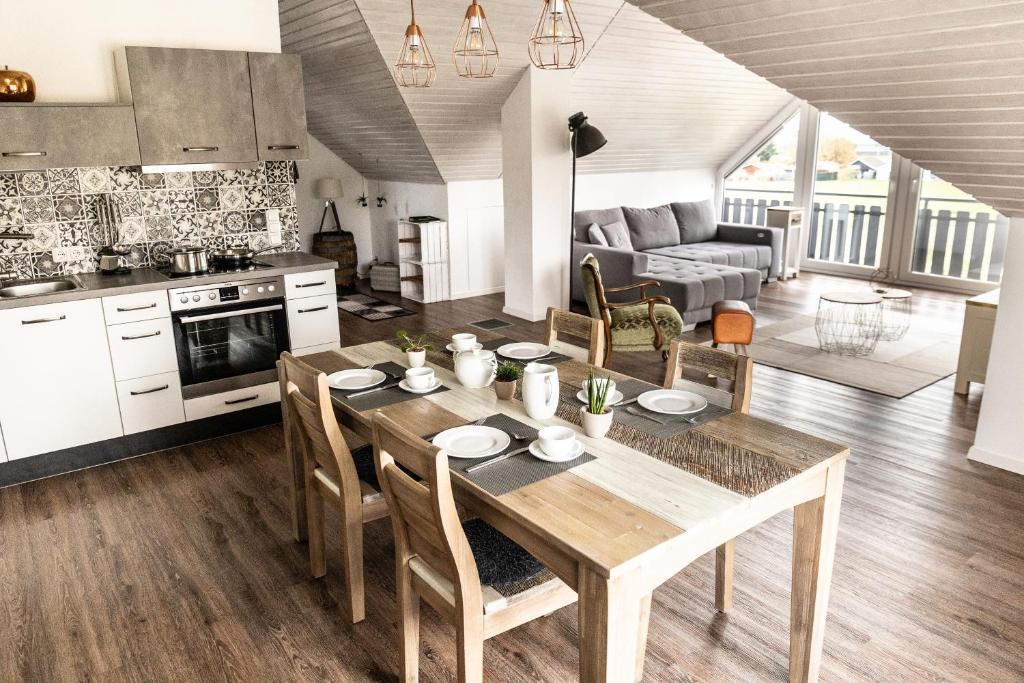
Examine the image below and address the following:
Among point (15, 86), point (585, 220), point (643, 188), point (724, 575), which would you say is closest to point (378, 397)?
point (724, 575)

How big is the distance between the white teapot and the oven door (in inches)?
76.6

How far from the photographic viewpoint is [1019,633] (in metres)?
2.41

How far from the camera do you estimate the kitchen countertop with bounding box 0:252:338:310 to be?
11.4ft

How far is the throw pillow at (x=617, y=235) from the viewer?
701cm

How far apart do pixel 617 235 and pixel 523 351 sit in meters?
4.40

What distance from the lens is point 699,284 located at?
5984 mm

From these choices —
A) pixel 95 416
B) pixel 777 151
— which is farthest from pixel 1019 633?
pixel 777 151

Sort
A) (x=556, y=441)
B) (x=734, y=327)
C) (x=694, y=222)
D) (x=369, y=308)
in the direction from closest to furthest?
(x=556, y=441)
(x=734, y=327)
(x=369, y=308)
(x=694, y=222)

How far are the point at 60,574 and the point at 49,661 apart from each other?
22.2 inches

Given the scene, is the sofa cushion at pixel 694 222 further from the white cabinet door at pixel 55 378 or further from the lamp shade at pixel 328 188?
the white cabinet door at pixel 55 378

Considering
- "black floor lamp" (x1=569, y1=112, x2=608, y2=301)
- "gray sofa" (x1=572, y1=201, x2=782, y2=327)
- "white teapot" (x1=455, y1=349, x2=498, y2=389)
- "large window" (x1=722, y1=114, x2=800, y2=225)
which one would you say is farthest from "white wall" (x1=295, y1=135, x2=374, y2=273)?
"white teapot" (x1=455, y1=349, x2=498, y2=389)

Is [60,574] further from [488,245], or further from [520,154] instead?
[488,245]

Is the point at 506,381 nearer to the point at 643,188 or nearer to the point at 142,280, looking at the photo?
the point at 142,280

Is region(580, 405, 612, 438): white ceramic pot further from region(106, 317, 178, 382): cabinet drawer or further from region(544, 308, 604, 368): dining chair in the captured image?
region(106, 317, 178, 382): cabinet drawer
